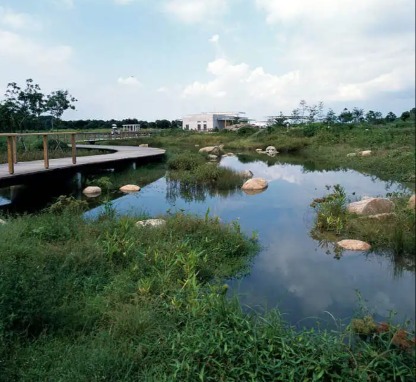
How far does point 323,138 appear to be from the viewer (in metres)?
24.6

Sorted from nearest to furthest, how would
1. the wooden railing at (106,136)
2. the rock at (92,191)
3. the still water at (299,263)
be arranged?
1. the still water at (299,263)
2. the rock at (92,191)
3. the wooden railing at (106,136)

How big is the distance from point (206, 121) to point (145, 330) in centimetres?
6092

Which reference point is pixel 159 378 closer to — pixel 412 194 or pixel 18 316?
pixel 18 316

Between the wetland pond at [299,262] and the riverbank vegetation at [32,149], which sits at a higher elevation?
the riverbank vegetation at [32,149]

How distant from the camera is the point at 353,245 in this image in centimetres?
598

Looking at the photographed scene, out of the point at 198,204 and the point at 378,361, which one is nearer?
the point at 378,361

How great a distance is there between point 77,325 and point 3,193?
30.5 ft

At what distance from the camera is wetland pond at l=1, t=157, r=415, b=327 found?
2708 millimetres

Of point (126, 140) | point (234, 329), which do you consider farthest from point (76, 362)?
point (126, 140)

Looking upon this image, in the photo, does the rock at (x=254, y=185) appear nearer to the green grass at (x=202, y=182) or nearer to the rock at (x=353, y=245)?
the green grass at (x=202, y=182)

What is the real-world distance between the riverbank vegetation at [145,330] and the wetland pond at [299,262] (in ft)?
0.90

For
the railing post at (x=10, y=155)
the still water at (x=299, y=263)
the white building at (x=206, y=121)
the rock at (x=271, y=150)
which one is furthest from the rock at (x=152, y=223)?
the white building at (x=206, y=121)

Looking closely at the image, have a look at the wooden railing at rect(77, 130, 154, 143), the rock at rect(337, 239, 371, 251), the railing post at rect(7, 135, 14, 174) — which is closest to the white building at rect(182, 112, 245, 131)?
the wooden railing at rect(77, 130, 154, 143)

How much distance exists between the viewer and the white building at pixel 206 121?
6312 centimetres
